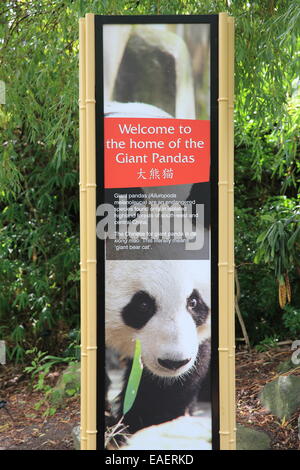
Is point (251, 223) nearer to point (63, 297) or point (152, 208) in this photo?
point (63, 297)

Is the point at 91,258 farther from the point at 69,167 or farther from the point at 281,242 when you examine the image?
the point at 69,167

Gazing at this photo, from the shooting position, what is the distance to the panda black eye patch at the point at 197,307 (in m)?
2.55

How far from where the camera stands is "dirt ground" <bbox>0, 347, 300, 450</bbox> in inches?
139

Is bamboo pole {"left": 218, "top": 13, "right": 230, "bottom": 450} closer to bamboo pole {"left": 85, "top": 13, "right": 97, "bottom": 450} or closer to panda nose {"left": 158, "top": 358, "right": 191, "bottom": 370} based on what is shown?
panda nose {"left": 158, "top": 358, "right": 191, "bottom": 370}

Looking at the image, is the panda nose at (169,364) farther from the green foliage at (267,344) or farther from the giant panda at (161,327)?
the green foliage at (267,344)

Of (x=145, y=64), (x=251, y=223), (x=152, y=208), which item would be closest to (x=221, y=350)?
(x=152, y=208)

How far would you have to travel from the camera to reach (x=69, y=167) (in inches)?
184

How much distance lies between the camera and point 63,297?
475 centimetres

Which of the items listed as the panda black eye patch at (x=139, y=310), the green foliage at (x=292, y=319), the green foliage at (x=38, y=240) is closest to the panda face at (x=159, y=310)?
the panda black eye patch at (x=139, y=310)

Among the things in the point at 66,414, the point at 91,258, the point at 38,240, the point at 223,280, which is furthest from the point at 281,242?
the point at 38,240

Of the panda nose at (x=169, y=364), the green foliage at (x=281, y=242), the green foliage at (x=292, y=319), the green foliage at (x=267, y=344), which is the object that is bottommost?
the green foliage at (x=267, y=344)

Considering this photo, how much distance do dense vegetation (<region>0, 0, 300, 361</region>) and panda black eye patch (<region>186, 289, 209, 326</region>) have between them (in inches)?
50.4

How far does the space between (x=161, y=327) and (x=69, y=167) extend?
2361 millimetres

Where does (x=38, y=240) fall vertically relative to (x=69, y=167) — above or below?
below
